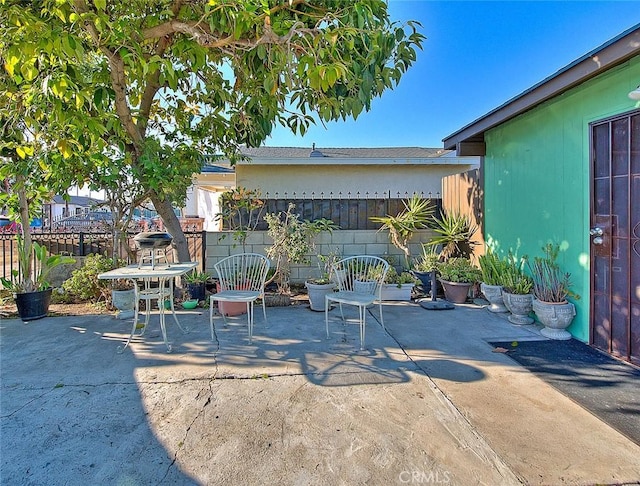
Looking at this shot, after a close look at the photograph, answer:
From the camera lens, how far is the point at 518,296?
4137mm

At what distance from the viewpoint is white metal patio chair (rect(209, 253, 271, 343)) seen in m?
3.72

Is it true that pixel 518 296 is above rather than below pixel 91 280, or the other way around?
below

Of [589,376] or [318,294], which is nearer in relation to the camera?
[589,376]

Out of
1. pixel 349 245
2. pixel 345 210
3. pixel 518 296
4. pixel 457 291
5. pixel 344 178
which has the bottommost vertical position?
pixel 457 291

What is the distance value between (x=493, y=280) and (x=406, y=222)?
5.57ft

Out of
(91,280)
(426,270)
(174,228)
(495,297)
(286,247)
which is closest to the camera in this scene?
(495,297)

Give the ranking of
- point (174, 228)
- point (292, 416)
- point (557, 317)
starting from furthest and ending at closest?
1. point (174, 228)
2. point (557, 317)
3. point (292, 416)

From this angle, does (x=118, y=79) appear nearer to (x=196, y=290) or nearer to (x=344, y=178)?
(x=196, y=290)

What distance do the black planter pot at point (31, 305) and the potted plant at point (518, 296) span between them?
576cm

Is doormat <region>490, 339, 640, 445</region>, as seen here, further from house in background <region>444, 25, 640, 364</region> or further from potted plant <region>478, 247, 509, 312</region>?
potted plant <region>478, 247, 509, 312</region>

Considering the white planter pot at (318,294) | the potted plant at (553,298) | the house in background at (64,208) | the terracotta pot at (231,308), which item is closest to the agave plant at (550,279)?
the potted plant at (553,298)

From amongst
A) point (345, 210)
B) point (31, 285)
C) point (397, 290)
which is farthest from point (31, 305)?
point (397, 290)

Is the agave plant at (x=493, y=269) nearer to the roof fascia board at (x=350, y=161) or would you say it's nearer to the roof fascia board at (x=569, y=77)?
the roof fascia board at (x=569, y=77)

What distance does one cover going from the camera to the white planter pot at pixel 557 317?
3.68 metres
